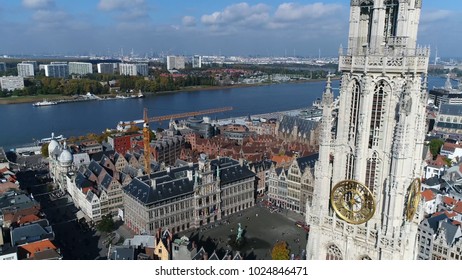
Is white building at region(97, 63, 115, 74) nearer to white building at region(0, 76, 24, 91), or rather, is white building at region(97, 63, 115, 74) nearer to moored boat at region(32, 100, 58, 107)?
white building at region(0, 76, 24, 91)

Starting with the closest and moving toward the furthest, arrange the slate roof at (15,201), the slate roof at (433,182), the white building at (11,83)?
the slate roof at (15,201) < the slate roof at (433,182) < the white building at (11,83)

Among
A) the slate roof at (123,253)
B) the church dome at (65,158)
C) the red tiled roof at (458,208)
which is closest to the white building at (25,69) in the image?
the church dome at (65,158)

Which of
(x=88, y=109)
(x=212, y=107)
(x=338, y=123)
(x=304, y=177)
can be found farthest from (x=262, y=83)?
(x=338, y=123)

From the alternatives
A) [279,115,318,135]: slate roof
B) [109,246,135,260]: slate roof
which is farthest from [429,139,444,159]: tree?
[109,246,135,260]: slate roof

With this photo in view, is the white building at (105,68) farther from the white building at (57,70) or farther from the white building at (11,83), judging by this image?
the white building at (11,83)

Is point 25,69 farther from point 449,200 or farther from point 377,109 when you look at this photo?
point 377,109

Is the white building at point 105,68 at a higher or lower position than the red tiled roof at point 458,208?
higher
